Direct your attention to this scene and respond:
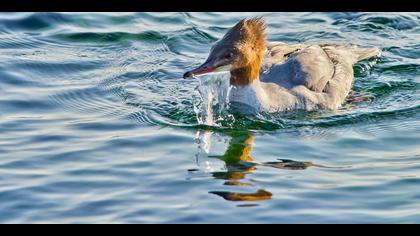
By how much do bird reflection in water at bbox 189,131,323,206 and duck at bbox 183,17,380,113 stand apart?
0.82 meters

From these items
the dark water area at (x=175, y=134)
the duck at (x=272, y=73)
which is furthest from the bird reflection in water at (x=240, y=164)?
the duck at (x=272, y=73)

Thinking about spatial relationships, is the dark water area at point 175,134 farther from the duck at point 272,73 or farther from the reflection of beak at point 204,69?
the reflection of beak at point 204,69

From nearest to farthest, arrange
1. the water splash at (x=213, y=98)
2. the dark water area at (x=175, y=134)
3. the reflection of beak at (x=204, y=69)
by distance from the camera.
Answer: the dark water area at (x=175, y=134)
the reflection of beak at (x=204, y=69)
the water splash at (x=213, y=98)

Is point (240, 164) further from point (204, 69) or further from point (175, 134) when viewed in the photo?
point (204, 69)

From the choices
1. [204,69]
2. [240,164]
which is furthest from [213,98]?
[240,164]

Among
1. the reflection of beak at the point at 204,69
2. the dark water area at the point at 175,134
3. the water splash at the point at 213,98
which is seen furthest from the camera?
the water splash at the point at 213,98

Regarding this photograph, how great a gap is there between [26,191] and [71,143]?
1384 millimetres

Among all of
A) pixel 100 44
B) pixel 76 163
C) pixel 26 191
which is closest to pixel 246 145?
pixel 76 163

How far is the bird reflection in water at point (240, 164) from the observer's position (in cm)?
756

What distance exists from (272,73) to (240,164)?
8.55 ft

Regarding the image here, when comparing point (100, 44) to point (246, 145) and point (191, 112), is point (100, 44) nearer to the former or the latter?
point (191, 112)

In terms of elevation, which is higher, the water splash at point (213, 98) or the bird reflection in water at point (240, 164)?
the water splash at point (213, 98)

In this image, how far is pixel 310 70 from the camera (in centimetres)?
1074

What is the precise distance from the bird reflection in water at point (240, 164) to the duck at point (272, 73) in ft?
2.69
